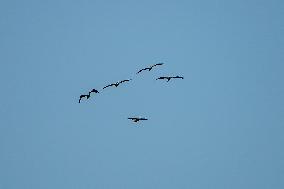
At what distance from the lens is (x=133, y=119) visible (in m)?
57.4

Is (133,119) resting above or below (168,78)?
below

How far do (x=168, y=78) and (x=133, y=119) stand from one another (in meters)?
5.56

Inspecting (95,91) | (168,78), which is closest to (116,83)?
(95,91)

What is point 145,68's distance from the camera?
56.4m

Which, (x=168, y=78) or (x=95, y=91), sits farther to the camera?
(x=168, y=78)

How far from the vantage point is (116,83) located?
55906 mm

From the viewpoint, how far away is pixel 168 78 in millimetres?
58625

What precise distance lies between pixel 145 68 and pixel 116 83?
3212mm

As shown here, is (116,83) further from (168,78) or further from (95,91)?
(168,78)

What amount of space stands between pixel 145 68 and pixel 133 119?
527cm

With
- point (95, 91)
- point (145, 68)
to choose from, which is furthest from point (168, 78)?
point (95, 91)

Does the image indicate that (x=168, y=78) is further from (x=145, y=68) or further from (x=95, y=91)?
(x=95, y=91)
